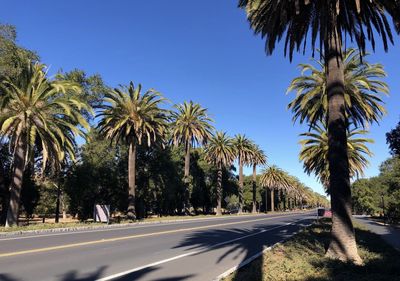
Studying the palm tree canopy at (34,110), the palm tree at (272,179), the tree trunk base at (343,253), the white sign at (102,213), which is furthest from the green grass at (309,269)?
the palm tree at (272,179)

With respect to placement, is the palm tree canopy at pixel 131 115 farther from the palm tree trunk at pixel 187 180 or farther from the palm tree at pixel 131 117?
the palm tree trunk at pixel 187 180

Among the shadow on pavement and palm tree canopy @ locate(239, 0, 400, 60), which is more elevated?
palm tree canopy @ locate(239, 0, 400, 60)

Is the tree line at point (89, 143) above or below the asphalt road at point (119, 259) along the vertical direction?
above

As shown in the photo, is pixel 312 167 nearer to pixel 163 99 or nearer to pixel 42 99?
pixel 163 99

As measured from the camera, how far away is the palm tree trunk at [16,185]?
26.1 meters

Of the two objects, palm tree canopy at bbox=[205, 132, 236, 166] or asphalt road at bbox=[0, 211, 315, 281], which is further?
palm tree canopy at bbox=[205, 132, 236, 166]

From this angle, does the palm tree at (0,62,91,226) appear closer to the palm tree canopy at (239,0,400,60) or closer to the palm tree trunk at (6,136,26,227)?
the palm tree trunk at (6,136,26,227)

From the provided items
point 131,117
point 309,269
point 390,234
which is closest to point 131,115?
point 131,117

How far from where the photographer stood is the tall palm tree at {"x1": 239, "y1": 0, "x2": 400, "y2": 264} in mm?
12289

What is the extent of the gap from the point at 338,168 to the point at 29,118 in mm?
20672

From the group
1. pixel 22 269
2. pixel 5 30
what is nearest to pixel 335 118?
pixel 22 269

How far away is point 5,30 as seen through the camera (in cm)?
2830

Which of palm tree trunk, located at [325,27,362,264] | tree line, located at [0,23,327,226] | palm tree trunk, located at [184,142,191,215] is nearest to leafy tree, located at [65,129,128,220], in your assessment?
tree line, located at [0,23,327,226]

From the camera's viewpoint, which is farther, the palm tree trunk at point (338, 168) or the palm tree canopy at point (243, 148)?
the palm tree canopy at point (243, 148)
